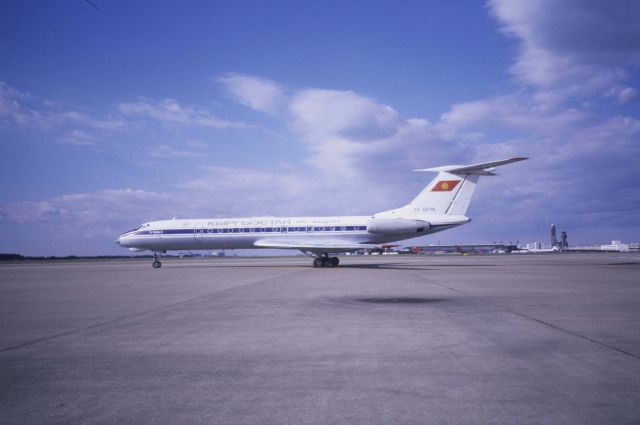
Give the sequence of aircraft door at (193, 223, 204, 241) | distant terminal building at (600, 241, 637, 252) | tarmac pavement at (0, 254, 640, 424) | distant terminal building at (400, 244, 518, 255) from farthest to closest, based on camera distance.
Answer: distant terminal building at (400, 244, 518, 255) < distant terminal building at (600, 241, 637, 252) < aircraft door at (193, 223, 204, 241) < tarmac pavement at (0, 254, 640, 424)

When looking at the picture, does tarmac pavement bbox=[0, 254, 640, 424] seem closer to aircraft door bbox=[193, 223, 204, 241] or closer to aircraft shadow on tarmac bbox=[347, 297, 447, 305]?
aircraft shadow on tarmac bbox=[347, 297, 447, 305]

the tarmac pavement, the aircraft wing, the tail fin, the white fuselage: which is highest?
the tail fin

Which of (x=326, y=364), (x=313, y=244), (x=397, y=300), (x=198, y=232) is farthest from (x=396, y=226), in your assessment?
(x=326, y=364)

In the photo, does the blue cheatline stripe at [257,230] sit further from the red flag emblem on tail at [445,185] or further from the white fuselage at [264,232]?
the red flag emblem on tail at [445,185]

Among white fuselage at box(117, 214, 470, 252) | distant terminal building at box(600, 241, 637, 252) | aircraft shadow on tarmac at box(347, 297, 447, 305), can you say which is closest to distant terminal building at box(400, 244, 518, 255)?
distant terminal building at box(600, 241, 637, 252)

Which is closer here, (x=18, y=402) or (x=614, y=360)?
(x=18, y=402)

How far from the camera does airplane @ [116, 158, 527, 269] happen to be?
2630 centimetres

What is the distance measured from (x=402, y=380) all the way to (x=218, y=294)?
29.9 ft

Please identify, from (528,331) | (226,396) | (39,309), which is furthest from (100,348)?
(528,331)

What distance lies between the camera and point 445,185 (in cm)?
2664

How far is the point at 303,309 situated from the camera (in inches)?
360

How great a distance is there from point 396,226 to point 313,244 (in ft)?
17.5

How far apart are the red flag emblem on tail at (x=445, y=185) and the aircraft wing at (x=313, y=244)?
5.12m

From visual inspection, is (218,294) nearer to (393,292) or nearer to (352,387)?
(393,292)
